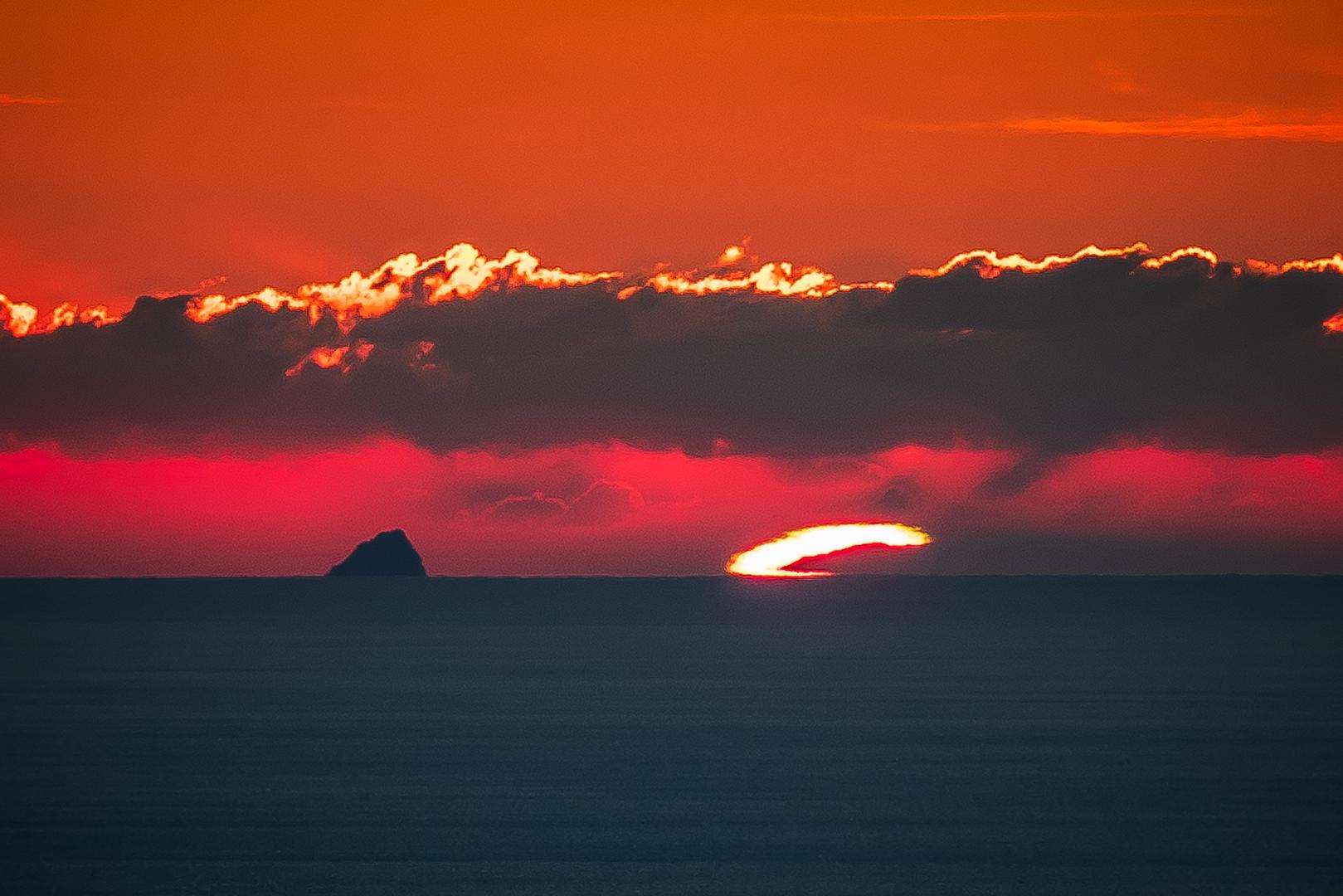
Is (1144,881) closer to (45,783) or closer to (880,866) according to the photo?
(880,866)

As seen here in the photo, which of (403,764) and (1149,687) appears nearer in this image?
(403,764)

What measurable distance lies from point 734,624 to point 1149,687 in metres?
103

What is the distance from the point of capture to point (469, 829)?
44.4 metres

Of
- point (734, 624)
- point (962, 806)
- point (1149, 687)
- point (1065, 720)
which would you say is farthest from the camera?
point (734, 624)

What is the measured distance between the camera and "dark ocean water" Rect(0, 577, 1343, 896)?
39125 mm

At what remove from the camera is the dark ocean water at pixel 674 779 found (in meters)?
39.1

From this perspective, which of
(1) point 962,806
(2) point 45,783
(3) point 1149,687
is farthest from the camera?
(3) point 1149,687

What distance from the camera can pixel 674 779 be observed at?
53.7 metres

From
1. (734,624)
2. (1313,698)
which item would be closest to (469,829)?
(1313,698)

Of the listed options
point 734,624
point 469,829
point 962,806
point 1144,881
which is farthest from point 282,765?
point 734,624

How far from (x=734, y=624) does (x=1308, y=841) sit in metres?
151

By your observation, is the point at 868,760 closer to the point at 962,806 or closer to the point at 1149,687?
the point at 962,806

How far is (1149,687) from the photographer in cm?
9238

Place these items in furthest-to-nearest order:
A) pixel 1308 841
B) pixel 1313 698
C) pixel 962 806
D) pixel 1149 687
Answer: pixel 1149 687 < pixel 1313 698 < pixel 962 806 < pixel 1308 841
